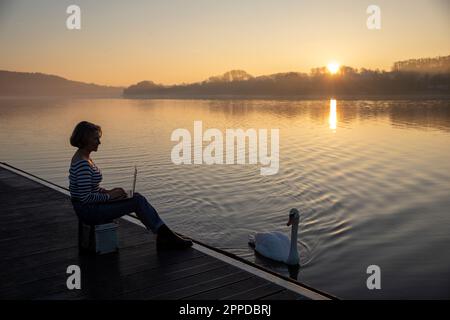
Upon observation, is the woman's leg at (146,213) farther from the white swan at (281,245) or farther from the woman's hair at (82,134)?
the white swan at (281,245)

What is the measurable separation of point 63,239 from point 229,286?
12.2ft

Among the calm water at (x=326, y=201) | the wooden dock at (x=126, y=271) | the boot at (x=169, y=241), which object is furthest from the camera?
the calm water at (x=326, y=201)

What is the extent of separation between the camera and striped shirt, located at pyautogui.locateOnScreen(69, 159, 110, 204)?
6.57 m

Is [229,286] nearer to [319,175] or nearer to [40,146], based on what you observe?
[319,175]

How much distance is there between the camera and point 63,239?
Result: 808 centimetres

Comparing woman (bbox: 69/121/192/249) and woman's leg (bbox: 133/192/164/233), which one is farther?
woman's leg (bbox: 133/192/164/233)

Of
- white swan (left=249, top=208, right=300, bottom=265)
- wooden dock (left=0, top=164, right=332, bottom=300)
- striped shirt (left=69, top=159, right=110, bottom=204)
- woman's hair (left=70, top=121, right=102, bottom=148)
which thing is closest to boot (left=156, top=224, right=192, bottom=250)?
wooden dock (left=0, top=164, right=332, bottom=300)

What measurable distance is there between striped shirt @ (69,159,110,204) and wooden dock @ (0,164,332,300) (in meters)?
1.06

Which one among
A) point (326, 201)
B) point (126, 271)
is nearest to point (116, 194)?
point (126, 271)

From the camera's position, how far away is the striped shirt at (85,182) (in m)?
6.57

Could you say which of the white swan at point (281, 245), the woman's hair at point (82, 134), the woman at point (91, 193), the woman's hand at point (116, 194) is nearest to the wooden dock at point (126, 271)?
the woman at point (91, 193)

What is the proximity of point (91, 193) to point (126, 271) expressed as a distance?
1.32 m

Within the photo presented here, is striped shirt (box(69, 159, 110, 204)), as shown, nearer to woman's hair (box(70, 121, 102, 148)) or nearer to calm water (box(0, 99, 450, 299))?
woman's hair (box(70, 121, 102, 148))

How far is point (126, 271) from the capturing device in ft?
21.5
